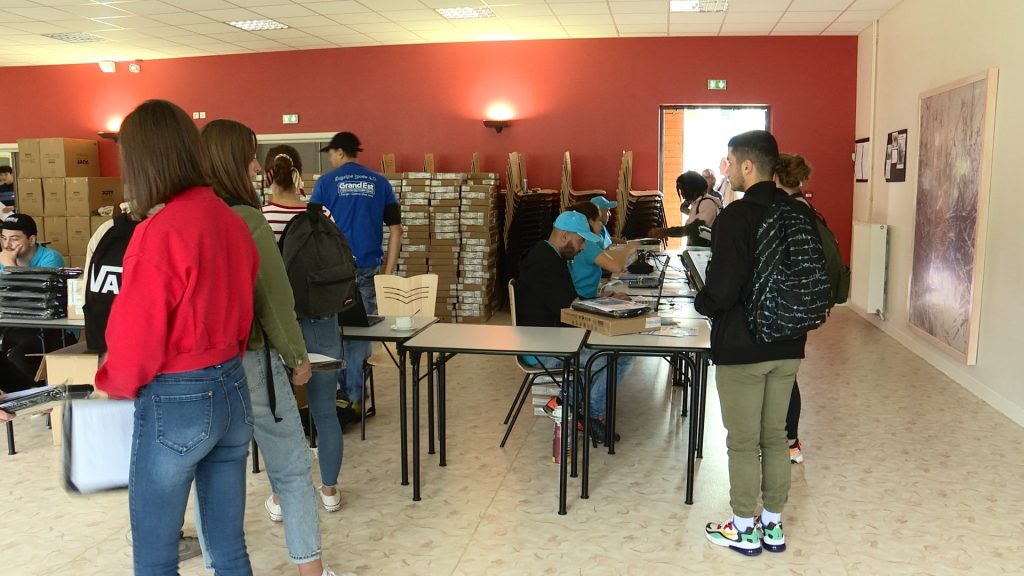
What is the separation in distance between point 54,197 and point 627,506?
922 cm

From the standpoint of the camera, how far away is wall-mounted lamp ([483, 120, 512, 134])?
8.96 meters

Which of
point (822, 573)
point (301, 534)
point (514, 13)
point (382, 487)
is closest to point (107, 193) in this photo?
point (514, 13)

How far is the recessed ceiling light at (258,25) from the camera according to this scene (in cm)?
799

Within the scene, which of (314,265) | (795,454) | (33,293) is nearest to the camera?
(314,265)

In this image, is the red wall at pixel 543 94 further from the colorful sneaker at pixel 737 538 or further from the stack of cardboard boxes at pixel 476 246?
the colorful sneaker at pixel 737 538

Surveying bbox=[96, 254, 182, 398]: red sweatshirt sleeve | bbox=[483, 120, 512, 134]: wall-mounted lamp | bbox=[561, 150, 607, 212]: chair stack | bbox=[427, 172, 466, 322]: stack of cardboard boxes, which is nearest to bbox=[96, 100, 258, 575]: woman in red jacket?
bbox=[96, 254, 182, 398]: red sweatshirt sleeve

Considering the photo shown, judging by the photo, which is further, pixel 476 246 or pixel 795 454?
pixel 476 246

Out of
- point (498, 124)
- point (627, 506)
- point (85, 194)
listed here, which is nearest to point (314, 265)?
point (627, 506)

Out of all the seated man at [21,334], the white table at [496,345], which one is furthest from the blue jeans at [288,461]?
the seated man at [21,334]

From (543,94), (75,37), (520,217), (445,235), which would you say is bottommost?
(445,235)

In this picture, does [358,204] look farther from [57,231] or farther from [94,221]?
[57,231]

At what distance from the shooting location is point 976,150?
509 cm

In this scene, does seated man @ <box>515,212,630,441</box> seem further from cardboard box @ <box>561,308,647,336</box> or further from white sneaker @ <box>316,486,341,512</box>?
white sneaker @ <box>316,486,341,512</box>

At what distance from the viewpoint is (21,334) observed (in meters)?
4.56
